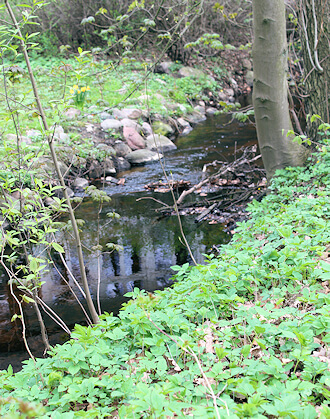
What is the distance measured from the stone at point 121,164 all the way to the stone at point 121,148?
0.70ft

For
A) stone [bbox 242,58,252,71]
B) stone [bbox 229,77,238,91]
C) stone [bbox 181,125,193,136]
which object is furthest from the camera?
stone [bbox 242,58,252,71]

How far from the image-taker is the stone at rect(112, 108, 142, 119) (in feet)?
29.9

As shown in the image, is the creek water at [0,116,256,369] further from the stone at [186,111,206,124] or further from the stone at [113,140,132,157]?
the stone at [186,111,206,124]

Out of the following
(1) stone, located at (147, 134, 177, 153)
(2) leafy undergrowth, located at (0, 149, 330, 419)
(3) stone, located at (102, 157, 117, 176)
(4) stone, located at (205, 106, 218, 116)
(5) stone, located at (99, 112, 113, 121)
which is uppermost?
(5) stone, located at (99, 112, 113, 121)

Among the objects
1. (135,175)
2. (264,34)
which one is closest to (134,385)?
(264,34)

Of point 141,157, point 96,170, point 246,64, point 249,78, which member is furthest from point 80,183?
point 246,64

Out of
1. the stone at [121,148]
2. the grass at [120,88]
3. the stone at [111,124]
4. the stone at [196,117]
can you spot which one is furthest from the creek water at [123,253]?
the stone at [196,117]

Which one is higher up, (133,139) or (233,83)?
(233,83)

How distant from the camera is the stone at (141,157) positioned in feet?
26.5

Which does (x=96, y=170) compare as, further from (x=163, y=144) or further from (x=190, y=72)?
(x=190, y=72)

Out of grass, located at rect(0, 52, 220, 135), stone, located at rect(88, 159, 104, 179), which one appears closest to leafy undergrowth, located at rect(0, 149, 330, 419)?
stone, located at rect(88, 159, 104, 179)

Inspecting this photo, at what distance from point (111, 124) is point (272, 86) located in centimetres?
501

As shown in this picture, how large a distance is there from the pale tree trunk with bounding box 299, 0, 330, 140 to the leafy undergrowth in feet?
9.59

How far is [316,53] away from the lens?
4.66 metres
